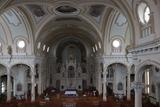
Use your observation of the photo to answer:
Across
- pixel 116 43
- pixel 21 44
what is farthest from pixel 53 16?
pixel 116 43

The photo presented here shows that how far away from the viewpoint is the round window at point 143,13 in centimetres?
1730

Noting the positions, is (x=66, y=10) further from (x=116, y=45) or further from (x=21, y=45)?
(x=21, y=45)

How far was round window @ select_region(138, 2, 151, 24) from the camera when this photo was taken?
1730 centimetres

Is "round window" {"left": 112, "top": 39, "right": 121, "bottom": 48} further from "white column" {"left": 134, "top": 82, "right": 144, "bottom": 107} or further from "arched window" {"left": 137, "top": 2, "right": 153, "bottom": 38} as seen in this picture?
"white column" {"left": 134, "top": 82, "right": 144, "bottom": 107}

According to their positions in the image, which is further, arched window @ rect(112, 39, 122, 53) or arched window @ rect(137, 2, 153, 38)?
arched window @ rect(112, 39, 122, 53)

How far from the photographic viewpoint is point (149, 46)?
15.9m

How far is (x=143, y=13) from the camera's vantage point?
1783 cm

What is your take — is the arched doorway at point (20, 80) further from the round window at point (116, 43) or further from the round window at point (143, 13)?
the round window at point (143, 13)

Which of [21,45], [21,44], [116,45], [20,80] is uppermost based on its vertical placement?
[21,44]

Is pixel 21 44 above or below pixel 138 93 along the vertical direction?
above

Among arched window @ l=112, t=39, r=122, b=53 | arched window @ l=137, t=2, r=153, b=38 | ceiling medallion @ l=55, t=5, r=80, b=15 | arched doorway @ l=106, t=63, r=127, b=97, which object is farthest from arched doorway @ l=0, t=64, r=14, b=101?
arched window @ l=137, t=2, r=153, b=38

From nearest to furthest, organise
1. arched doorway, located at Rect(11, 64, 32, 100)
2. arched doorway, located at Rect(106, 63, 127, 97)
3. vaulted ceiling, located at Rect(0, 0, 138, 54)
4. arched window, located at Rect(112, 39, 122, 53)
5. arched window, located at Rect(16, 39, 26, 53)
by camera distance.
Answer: vaulted ceiling, located at Rect(0, 0, 138, 54), arched window, located at Rect(112, 39, 122, 53), arched window, located at Rect(16, 39, 26, 53), arched doorway, located at Rect(106, 63, 127, 97), arched doorway, located at Rect(11, 64, 32, 100)

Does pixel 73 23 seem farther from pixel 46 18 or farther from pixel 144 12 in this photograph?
pixel 144 12

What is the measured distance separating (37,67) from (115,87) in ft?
36.6
